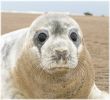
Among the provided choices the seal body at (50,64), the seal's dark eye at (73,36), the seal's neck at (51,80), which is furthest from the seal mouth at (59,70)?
the seal's dark eye at (73,36)

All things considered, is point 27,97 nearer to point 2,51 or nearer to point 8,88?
point 8,88

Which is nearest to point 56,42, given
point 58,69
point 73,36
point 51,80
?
→ point 58,69

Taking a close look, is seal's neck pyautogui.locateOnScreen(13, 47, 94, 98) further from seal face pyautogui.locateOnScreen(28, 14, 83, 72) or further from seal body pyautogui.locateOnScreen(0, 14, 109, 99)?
seal face pyautogui.locateOnScreen(28, 14, 83, 72)

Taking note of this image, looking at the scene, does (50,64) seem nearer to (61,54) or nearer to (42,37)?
(61,54)

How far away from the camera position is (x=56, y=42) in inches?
265

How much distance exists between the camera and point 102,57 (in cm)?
1451

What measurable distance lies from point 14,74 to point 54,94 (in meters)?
0.71

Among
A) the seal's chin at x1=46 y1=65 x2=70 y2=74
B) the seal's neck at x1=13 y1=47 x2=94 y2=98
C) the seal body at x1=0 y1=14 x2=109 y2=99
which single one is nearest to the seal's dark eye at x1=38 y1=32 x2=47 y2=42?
the seal body at x1=0 y1=14 x2=109 y2=99

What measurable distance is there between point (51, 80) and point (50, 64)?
1.38ft

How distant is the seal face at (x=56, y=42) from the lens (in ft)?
21.8

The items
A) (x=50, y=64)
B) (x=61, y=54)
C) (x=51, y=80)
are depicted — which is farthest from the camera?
(x=51, y=80)

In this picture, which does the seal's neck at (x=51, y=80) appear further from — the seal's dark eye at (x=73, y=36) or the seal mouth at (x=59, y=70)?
the seal's dark eye at (x=73, y=36)

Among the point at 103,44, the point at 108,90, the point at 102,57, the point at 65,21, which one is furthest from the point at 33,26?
the point at 103,44

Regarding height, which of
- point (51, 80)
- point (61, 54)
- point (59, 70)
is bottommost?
point (51, 80)
